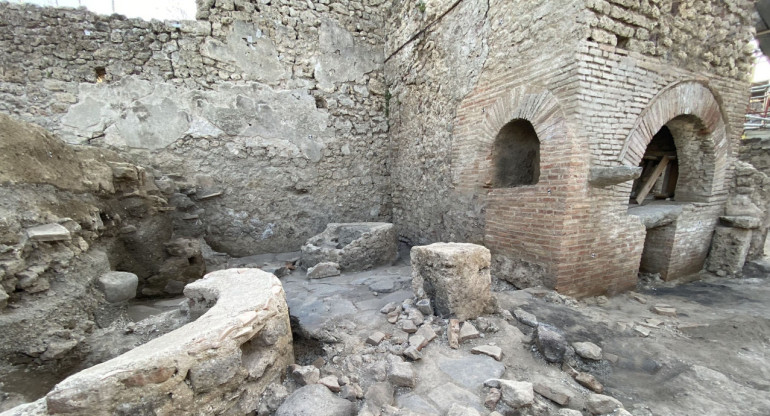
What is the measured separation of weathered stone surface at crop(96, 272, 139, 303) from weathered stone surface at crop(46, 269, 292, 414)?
1213 millimetres

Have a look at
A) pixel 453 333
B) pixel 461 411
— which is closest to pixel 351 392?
pixel 461 411

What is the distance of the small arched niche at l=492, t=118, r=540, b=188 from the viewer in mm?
3980

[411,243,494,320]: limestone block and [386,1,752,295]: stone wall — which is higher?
[386,1,752,295]: stone wall

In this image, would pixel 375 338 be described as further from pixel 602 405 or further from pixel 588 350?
pixel 588 350

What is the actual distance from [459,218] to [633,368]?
2.68 meters

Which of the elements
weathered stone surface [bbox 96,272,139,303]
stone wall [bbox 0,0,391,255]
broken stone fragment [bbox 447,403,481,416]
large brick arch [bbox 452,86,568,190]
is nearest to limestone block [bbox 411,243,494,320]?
broken stone fragment [bbox 447,403,481,416]

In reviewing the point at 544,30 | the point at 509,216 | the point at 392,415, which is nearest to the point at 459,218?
the point at 509,216

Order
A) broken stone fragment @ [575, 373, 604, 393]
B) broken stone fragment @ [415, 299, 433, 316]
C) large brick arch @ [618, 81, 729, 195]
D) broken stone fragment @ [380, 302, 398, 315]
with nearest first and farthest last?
broken stone fragment @ [575, 373, 604, 393] → broken stone fragment @ [415, 299, 433, 316] → broken stone fragment @ [380, 302, 398, 315] → large brick arch @ [618, 81, 729, 195]

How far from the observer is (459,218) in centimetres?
457

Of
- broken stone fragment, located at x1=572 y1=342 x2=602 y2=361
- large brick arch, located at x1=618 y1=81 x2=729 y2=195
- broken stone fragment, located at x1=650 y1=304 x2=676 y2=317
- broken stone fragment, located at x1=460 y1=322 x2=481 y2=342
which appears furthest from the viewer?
large brick arch, located at x1=618 y1=81 x2=729 y2=195

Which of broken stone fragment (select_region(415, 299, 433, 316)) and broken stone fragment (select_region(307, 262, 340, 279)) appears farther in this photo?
broken stone fragment (select_region(307, 262, 340, 279))

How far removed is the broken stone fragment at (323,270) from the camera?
402cm

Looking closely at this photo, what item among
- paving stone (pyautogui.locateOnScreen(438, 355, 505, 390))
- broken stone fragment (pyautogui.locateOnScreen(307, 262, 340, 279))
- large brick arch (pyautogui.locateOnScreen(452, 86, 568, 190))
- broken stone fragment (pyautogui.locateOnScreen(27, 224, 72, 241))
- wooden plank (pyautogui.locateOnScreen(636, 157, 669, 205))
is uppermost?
large brick arch (pyautogui.locateOnScreen(452, 86, 568, 190))

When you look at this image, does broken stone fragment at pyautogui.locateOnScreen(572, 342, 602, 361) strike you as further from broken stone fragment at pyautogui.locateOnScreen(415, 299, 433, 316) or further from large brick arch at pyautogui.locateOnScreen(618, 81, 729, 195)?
large brick arch at pyautogui.locateOnScreen(618, 81, 729, 195)
